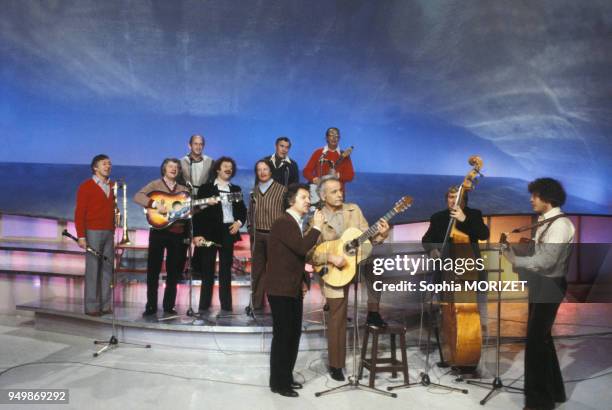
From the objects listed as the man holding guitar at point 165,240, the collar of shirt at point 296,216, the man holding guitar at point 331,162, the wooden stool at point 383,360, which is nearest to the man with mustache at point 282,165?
the man holding guitar at point 331,162

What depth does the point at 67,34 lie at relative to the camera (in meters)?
9.62

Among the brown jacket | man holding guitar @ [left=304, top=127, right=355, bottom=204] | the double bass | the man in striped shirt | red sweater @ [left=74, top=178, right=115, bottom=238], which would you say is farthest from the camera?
man holding guitar @ [left=304, top=127, right=355, bottom=204]

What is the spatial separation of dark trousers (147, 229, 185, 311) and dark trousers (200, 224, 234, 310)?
0.90ft

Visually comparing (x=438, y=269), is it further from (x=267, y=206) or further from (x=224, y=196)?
(x=224, y=196)

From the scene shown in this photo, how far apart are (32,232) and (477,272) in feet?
22.8

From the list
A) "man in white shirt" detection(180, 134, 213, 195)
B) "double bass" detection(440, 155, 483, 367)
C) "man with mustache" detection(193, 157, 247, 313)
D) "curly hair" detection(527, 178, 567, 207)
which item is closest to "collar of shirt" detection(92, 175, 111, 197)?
"man in white shirt" detection(180, 134, 213, 195)

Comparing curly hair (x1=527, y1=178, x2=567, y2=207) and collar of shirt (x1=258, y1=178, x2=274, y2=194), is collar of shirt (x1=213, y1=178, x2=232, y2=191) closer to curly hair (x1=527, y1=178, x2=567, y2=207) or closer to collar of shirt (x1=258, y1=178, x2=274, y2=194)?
collar of shirt (x1=258, y1=178, x2=274, y2=194)

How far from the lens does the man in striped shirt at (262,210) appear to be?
5.42m

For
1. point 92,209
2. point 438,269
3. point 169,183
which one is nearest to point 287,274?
point 438,269

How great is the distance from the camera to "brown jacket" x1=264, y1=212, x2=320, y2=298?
3.99 meters

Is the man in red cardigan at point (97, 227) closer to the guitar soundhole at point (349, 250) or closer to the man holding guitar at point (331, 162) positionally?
the man holding guitar at point (331, 162)

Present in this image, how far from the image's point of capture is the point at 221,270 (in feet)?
18.6

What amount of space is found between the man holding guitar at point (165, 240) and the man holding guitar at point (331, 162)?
1480 millimetres

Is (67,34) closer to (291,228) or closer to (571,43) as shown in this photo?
(291,228)
